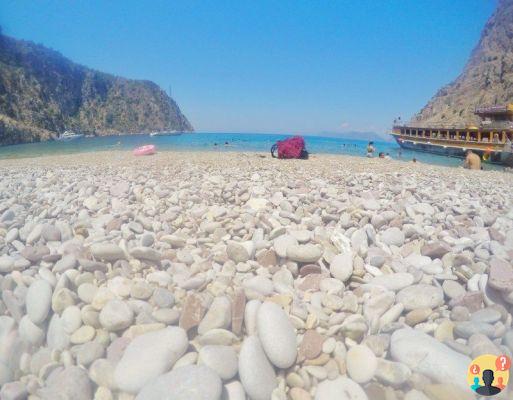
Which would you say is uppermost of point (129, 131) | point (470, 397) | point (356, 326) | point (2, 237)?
point (129, 131)

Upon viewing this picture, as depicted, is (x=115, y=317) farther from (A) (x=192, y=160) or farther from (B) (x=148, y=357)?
(A) (x=192, y=160)

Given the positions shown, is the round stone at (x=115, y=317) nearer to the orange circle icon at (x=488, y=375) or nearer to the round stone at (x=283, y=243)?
the round stone at (x=283, y=243)

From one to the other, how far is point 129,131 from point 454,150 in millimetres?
25328

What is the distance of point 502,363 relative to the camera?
49.2 inches

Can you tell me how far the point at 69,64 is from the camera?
217 inches

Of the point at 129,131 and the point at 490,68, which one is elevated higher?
the point at 490,68

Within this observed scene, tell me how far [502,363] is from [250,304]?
1.14 meters

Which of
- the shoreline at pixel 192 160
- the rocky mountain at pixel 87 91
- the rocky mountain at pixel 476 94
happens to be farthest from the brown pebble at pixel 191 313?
the rocky mountain at pixel 476 94

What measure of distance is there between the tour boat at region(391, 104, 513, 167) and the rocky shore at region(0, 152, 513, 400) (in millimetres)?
22986

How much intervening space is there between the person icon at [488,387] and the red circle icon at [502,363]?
0.05m

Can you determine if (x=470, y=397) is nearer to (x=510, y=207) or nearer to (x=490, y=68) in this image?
(x=510, y=207)

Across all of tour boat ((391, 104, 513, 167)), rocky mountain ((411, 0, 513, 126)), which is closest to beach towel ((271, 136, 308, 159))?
tour boat ((391, 104, 513, 167))

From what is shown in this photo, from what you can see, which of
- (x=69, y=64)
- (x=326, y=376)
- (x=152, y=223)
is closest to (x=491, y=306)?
(x=326, y=376)

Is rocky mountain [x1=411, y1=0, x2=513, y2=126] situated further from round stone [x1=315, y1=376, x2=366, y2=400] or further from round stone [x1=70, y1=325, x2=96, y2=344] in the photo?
round stone [x1=70, y1=325, x2=96, y2=344]
